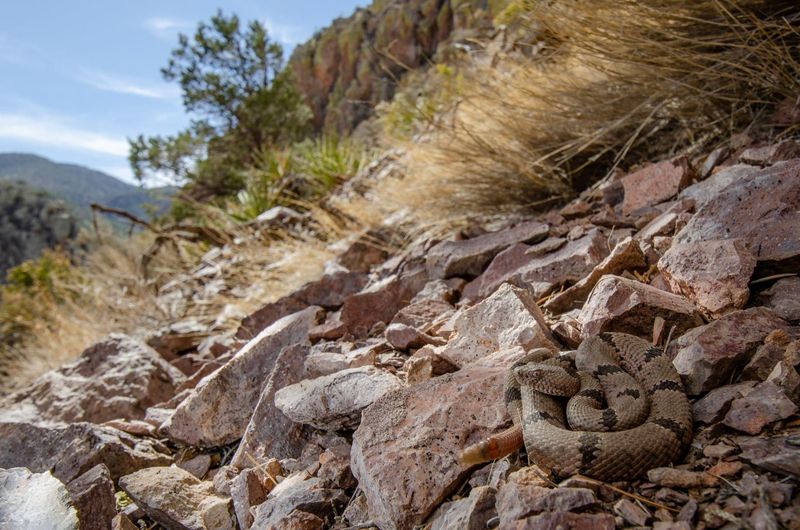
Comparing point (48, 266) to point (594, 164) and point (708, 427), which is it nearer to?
point (594, 164)

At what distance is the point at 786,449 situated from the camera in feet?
3.64

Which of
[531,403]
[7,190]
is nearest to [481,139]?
[531,403]

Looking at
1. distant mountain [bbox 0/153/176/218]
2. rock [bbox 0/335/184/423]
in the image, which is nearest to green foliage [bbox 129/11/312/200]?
rock [bbox 0/335/184/423]

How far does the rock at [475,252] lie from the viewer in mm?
2797

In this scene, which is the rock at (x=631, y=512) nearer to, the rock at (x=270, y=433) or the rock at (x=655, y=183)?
the rock at (x=270, y=433)

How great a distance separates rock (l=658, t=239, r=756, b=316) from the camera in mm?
1588

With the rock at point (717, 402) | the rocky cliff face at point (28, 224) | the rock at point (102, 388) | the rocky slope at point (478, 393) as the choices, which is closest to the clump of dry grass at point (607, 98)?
the rocky slope at point (478, 393)

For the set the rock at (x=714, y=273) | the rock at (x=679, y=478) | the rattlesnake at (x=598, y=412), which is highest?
the rock at (x=714, y=273)

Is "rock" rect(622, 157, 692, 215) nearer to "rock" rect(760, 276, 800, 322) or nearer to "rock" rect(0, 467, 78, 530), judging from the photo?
"rock" rect(760, 276, 800, 322)

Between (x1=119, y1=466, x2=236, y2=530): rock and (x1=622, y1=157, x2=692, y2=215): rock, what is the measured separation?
2.17 m

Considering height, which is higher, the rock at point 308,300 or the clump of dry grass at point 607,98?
the clump of dry grass at point 607,98

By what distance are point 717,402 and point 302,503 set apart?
1.13 meters

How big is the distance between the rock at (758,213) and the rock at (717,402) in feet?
1.72

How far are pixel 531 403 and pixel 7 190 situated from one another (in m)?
42.0
